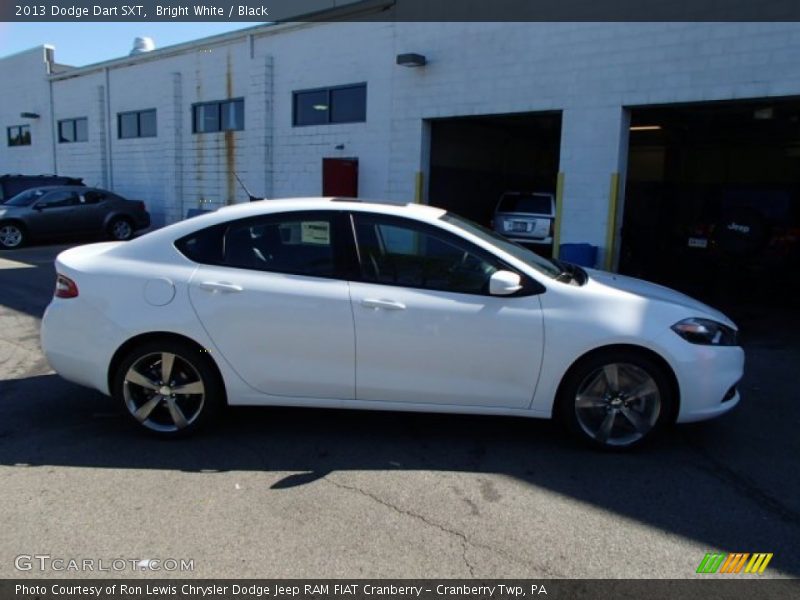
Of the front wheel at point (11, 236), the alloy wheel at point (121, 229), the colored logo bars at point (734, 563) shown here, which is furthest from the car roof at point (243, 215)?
the alloy wheel at point (121, 229)

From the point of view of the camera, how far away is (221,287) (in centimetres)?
414

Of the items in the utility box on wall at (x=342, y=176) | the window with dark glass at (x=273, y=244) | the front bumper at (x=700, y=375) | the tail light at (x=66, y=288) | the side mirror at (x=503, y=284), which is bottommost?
the front bumper at (x=700, y=375)

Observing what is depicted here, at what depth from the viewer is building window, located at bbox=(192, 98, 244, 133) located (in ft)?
56.7

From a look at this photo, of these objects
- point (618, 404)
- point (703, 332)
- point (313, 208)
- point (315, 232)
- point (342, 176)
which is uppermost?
point (342, 176)

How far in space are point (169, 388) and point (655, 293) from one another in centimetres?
339

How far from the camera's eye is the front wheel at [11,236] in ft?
52.1

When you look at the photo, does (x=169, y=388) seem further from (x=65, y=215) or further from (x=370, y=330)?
(x=65, y=215)

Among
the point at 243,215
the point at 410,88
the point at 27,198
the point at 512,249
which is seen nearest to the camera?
the point at 243,215

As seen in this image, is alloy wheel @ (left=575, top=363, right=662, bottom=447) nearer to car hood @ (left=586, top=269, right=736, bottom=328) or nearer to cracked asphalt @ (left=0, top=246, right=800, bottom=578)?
cracked asphalt @ (left=0, top=246, right=800, bottom=578)

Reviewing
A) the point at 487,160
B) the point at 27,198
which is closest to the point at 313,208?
the point at 487,160

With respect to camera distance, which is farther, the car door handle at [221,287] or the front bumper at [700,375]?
the car door handle at [221,287]

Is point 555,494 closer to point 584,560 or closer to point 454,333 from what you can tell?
point 584,560

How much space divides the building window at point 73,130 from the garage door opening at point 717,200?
18.9 meters

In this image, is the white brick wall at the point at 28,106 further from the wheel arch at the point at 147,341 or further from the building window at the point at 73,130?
the wheel arch at the point at 147,341
